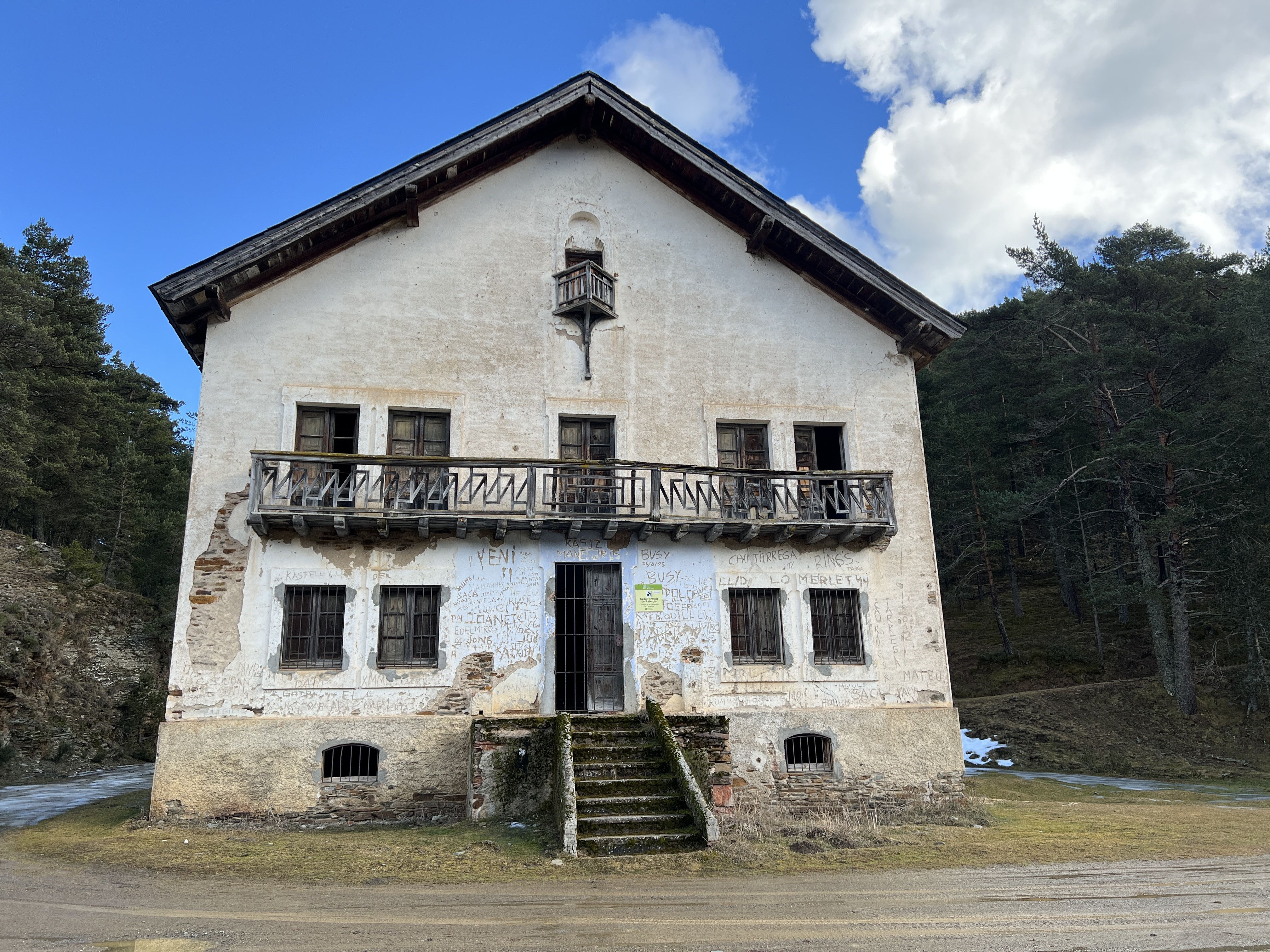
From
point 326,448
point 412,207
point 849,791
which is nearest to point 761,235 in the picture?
point 412,207

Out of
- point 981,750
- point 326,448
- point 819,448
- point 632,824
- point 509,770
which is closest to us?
point 632,824

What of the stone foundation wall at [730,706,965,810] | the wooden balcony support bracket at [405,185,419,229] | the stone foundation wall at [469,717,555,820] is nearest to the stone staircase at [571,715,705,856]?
the stone foundation wall at [469,717,555,820]

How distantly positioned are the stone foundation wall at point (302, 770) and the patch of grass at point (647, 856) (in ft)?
1.31

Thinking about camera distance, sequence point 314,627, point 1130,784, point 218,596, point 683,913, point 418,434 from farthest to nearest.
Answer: point 1130,784 → point 418,434 → point 314,627 → point 218,596 → point 683,913

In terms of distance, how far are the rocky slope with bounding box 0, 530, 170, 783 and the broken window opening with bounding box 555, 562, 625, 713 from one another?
1462 centimetres

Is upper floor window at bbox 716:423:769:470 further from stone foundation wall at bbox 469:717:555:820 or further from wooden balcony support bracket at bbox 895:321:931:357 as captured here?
stone foundation wall at bbox 469:717:555:820

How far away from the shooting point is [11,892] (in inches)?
365

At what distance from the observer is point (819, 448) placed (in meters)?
17.9

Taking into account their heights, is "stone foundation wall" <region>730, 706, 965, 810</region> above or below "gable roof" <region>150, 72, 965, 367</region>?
below

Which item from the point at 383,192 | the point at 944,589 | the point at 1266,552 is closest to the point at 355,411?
the point at 383,192

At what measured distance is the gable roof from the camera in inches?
613

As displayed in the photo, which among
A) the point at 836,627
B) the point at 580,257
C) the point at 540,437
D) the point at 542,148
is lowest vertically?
the point at 836,627

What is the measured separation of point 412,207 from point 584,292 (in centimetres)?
380

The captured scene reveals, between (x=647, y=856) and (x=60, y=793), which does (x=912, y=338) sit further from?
(x=60, y=793)
